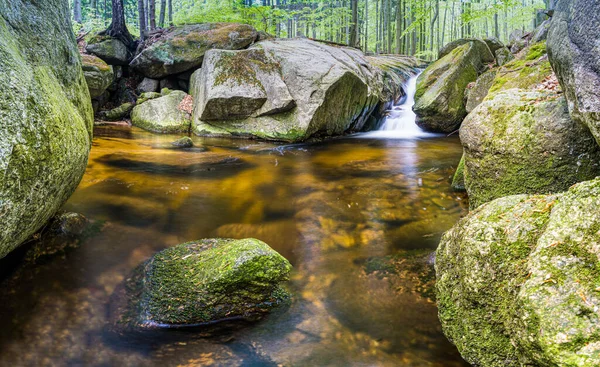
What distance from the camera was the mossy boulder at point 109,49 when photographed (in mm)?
14523

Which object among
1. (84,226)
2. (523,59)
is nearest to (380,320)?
(84,226)

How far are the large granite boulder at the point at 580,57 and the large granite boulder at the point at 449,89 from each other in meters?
9.25

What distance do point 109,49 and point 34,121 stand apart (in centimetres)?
1424

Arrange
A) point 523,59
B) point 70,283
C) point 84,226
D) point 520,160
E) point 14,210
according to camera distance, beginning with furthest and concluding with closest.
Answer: point 523,59
point 84,226
point 520,160
point 70,283
point 14,210

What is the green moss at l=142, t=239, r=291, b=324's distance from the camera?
3.19 meters

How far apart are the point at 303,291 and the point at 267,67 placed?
9.43 metres

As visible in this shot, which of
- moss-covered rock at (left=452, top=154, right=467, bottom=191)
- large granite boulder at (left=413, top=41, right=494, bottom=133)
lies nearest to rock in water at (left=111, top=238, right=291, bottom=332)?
moss-covered rock at (left=452, top=154, right=467, bottom=191)

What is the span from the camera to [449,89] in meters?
11.9

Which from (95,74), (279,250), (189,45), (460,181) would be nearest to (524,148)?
(460,181)

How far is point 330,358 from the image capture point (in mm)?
2850

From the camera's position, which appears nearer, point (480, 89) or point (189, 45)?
point (480, 89)

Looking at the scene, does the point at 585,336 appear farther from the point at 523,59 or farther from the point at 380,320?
the point at 523,59

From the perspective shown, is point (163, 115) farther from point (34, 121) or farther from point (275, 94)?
point (34, 121)

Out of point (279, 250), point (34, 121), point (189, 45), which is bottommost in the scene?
point (279, 250)
